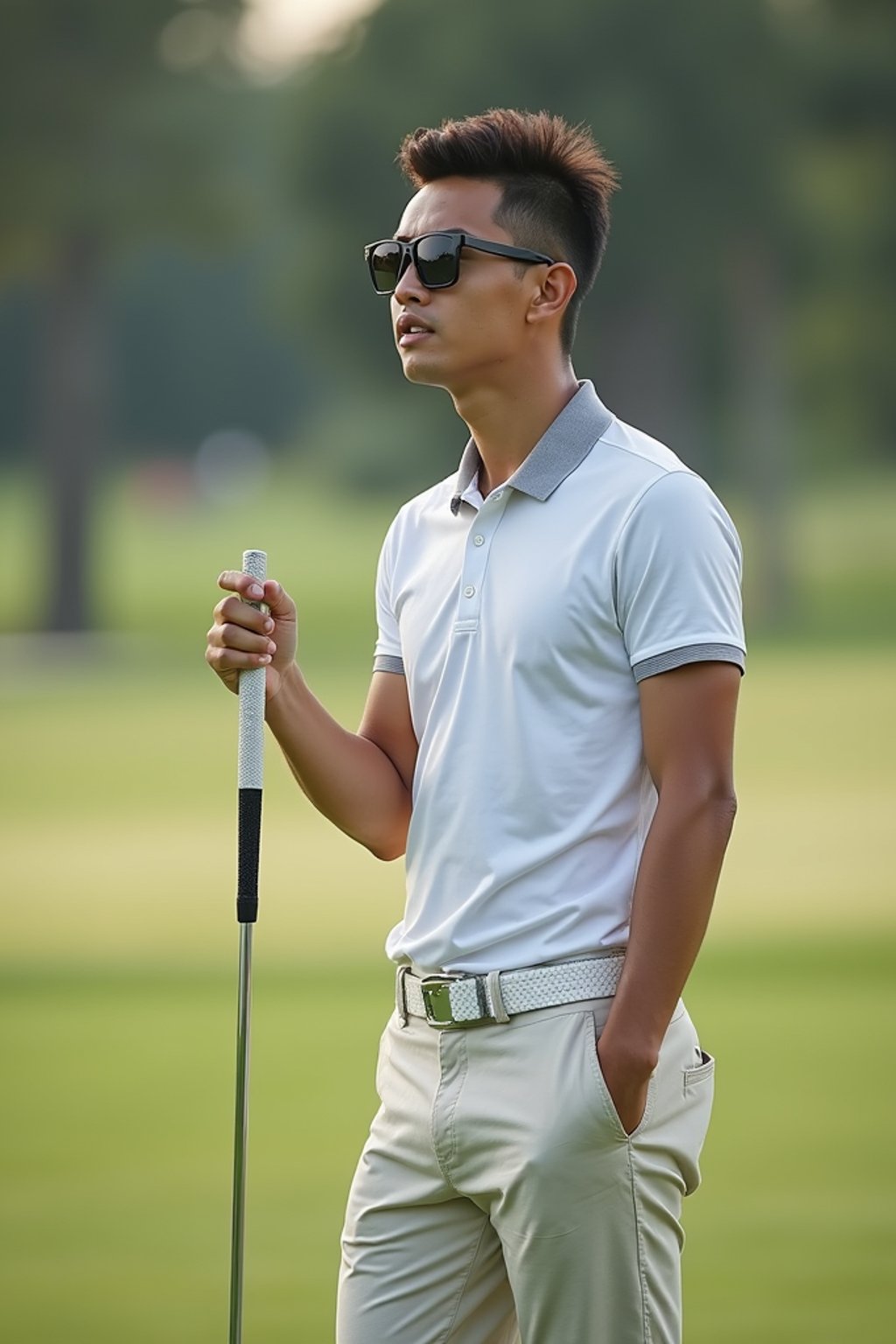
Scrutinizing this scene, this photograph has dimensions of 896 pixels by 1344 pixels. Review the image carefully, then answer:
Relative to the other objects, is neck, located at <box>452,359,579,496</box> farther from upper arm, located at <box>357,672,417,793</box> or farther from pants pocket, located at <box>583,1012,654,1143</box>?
pants pocket, located at <box>583,1012,654,1143</box>

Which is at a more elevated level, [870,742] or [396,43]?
[396,43]

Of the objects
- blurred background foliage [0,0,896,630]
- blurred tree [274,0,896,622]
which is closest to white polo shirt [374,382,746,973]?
blurred background foliage [0,0,896,630]

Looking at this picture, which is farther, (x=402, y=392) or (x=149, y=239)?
(x=402, y=392)

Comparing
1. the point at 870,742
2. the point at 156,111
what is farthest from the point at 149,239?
the point at 870,742

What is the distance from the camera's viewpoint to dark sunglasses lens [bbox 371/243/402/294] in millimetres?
2600

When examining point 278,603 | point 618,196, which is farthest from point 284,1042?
point 618,196

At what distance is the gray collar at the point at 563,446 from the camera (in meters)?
2.48

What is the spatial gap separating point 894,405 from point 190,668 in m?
13.4

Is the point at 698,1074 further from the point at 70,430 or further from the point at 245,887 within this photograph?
the point at 70,430

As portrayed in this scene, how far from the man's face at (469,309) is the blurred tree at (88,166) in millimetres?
24495

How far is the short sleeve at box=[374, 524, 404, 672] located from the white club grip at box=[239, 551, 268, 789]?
0.51 feet

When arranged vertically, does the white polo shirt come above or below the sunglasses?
below

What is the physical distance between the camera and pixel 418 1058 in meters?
2.48

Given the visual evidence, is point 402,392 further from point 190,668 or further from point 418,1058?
point 418,1058
